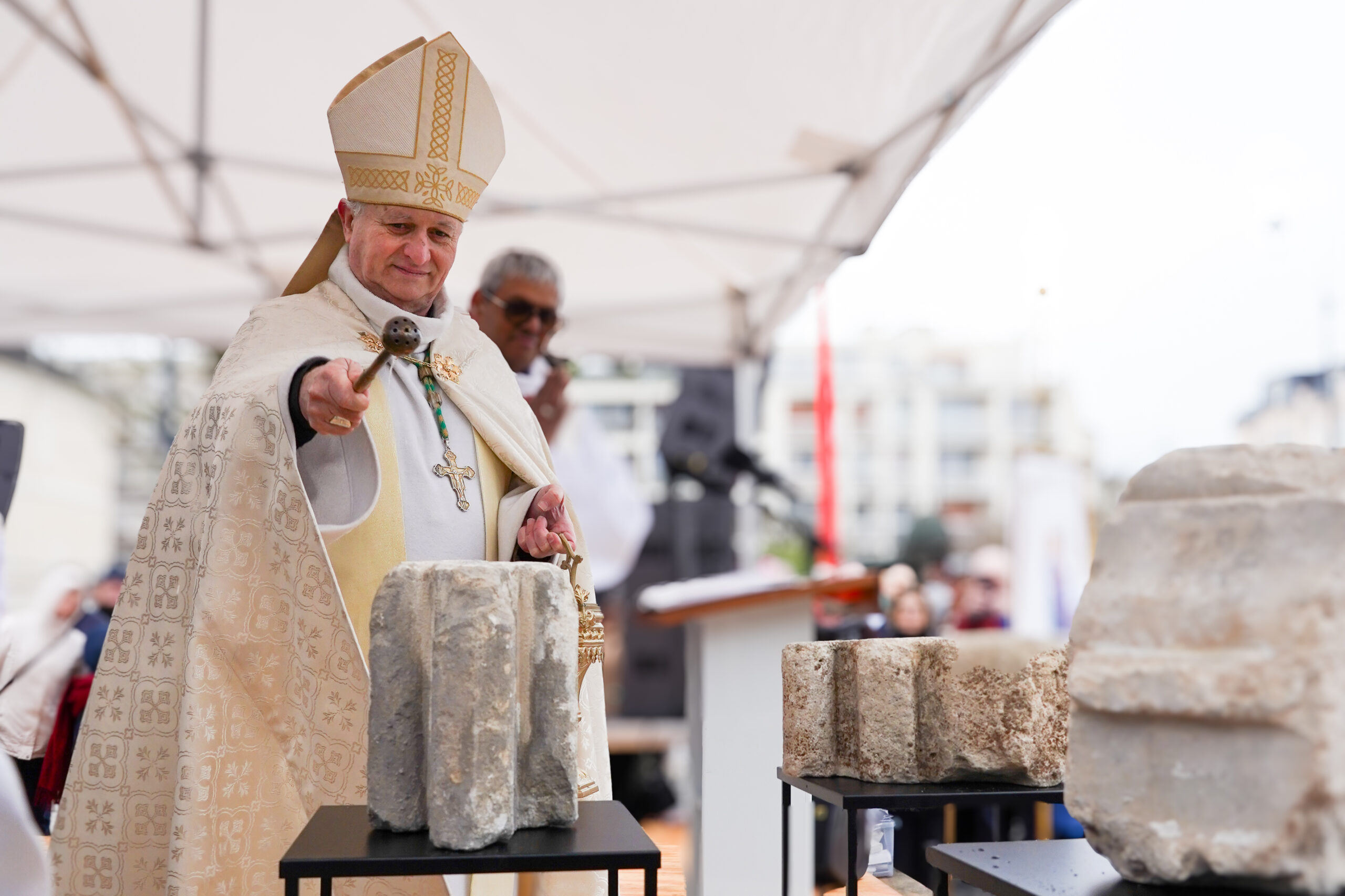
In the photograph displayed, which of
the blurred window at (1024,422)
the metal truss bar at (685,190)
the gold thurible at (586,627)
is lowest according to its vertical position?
the gold thurible at (586,627)

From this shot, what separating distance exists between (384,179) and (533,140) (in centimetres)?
292

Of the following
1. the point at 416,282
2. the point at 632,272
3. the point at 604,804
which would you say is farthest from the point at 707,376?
the point at 604,804

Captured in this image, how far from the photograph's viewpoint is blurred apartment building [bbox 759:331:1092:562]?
2170 inches

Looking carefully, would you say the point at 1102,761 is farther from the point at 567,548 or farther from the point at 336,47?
the point at 336,47

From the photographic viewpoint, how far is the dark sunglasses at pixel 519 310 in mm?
3727

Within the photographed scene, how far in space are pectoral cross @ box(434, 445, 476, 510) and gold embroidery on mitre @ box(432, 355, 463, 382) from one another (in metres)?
0.17

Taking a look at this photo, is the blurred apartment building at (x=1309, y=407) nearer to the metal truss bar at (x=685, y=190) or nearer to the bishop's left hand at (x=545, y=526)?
the metal truss bar at (x=685, y=190)

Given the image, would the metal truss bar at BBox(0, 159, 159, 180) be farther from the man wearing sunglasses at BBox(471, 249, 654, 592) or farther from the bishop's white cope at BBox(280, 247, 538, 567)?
the bishop's white cope at BBox(280, 247, 538, 567)

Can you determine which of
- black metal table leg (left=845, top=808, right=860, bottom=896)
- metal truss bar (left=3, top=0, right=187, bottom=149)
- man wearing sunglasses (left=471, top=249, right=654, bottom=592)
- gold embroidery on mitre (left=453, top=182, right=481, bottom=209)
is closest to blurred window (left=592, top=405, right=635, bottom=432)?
man wearing sunglasses (left=471, top=249, right=654, bottom=592)

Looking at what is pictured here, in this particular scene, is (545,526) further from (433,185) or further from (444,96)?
(444,96)

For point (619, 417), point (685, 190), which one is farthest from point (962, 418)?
point (685, 190)

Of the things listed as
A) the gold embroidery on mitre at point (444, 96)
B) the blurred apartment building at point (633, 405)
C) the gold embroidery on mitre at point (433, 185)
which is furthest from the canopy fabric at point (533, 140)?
the blurred apartment building at point (633, 405)

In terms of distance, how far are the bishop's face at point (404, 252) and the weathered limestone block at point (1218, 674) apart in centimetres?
150

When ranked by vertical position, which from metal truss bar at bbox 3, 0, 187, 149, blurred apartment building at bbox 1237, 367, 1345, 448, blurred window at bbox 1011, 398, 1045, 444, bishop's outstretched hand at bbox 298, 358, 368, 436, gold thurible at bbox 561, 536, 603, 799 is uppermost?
blurred window at bbox 1011, 398, 1045, 444
